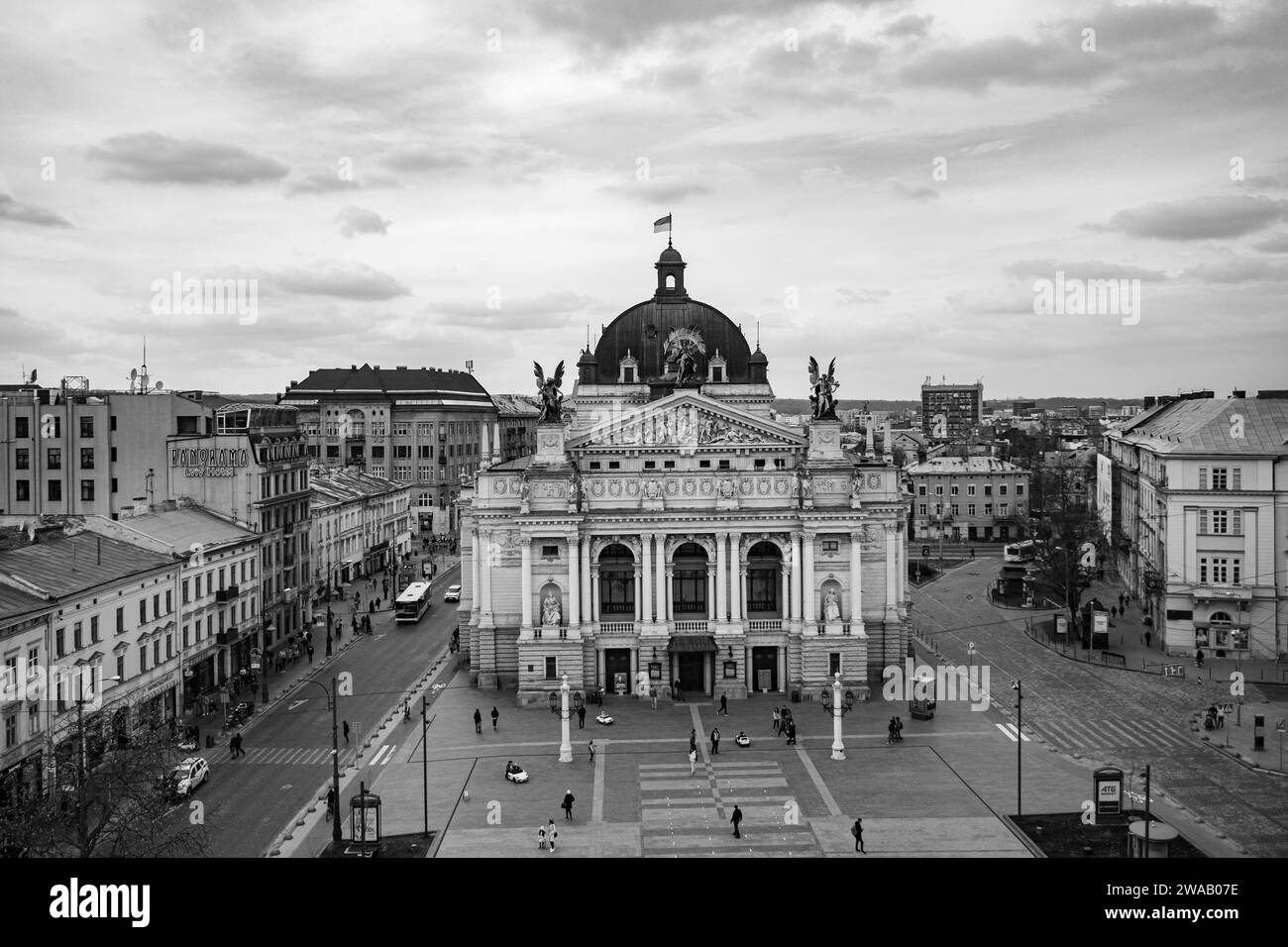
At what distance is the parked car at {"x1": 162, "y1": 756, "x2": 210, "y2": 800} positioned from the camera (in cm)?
5241

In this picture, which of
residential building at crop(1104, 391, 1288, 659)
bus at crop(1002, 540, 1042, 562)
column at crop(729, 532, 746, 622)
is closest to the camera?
column at crop(729, 532, 746, 622)

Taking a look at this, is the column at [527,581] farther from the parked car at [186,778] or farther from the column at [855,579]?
the parked car at [186,778]

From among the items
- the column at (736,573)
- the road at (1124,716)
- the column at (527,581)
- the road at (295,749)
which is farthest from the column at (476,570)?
the road at (1124,716)

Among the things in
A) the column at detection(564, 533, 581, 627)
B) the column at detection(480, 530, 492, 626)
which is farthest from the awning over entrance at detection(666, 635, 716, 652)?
the column at detection(480, 530, 492, 626)

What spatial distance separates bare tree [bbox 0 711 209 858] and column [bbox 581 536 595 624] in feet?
115

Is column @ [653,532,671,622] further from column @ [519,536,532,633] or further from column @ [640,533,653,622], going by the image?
column @ [519,536,532,633]

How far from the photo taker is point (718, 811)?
52750 mm

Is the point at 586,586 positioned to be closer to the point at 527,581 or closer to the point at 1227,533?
the point at 527,581

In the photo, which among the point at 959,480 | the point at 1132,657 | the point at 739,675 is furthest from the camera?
the point at 959,480

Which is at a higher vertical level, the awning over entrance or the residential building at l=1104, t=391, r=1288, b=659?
the residential building at l=1104, t=391, r=1288, b=659

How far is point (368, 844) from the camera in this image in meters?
45.7

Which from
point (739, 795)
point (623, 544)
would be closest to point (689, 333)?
point (623, 544)
